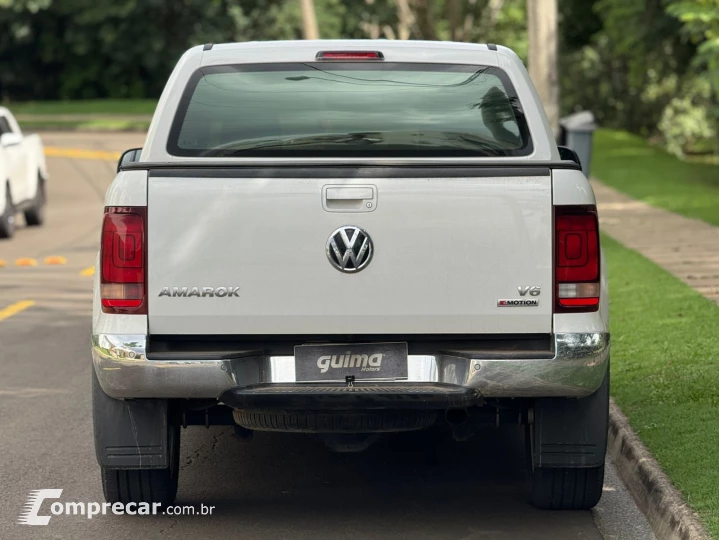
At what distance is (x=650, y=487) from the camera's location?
20.2 ft

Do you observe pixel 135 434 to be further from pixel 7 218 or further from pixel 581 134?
pixel 581 134

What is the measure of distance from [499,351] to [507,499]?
116cm

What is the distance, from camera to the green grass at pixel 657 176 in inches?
810

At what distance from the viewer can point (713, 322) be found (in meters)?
10.1

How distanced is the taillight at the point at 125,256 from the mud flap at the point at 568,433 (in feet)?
5.60

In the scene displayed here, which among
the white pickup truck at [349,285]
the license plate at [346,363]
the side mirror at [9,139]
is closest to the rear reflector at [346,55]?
the white pickup truck at [349,285]

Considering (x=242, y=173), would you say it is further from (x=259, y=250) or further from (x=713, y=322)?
(x=713, y=322)

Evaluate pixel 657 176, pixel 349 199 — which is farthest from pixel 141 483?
pixel 657 176

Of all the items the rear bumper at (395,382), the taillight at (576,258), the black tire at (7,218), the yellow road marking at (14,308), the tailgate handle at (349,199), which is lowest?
the black tire at (7,218)

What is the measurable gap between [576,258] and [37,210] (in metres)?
16.0

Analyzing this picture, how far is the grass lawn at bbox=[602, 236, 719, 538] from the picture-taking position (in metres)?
6.26

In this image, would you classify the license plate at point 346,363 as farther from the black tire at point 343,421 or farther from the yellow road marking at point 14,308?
the yellow road marking at point 14,308

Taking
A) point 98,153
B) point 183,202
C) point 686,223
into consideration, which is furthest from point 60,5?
point 183,202

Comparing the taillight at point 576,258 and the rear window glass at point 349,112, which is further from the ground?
the rear window glass at point 349,112
